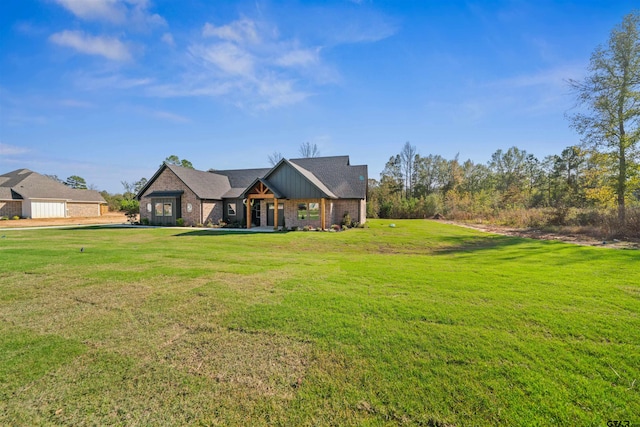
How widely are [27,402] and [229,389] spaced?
195cm

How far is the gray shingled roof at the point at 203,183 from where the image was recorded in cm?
2386

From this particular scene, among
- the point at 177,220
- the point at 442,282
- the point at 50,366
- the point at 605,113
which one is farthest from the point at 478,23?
the point at 177,220

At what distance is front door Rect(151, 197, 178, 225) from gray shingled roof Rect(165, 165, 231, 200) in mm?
2290

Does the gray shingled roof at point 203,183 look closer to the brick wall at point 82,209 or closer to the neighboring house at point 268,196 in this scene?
the neighboring house at point 268,196

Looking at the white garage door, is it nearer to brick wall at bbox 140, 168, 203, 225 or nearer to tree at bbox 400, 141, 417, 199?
brick wall at bbox 140, 168, 203, 225

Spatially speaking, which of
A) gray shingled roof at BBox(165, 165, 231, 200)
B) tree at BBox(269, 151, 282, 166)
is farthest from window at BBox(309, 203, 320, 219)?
tree at BBox(269, 151, 282, 166)

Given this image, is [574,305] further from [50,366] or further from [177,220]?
[177,220]

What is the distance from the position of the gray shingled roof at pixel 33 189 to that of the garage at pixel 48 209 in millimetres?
743

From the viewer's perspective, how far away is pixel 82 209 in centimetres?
3722

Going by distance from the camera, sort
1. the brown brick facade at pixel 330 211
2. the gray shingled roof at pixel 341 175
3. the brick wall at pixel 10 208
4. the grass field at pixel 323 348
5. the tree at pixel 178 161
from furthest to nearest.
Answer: the tree at pixel 178 161
the brick wall at pixel 10 208
the gray shingled roof at pixel 341 175
the brown brick facade at pixel 330 211
the grass field at pixel 323 348

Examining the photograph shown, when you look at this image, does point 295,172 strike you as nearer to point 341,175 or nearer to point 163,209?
point 341,175

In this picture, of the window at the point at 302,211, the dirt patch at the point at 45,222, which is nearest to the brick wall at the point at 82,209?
the dirt patch at the point at 45,222

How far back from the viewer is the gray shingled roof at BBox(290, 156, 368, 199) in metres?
23.0

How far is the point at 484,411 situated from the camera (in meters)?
2.47
